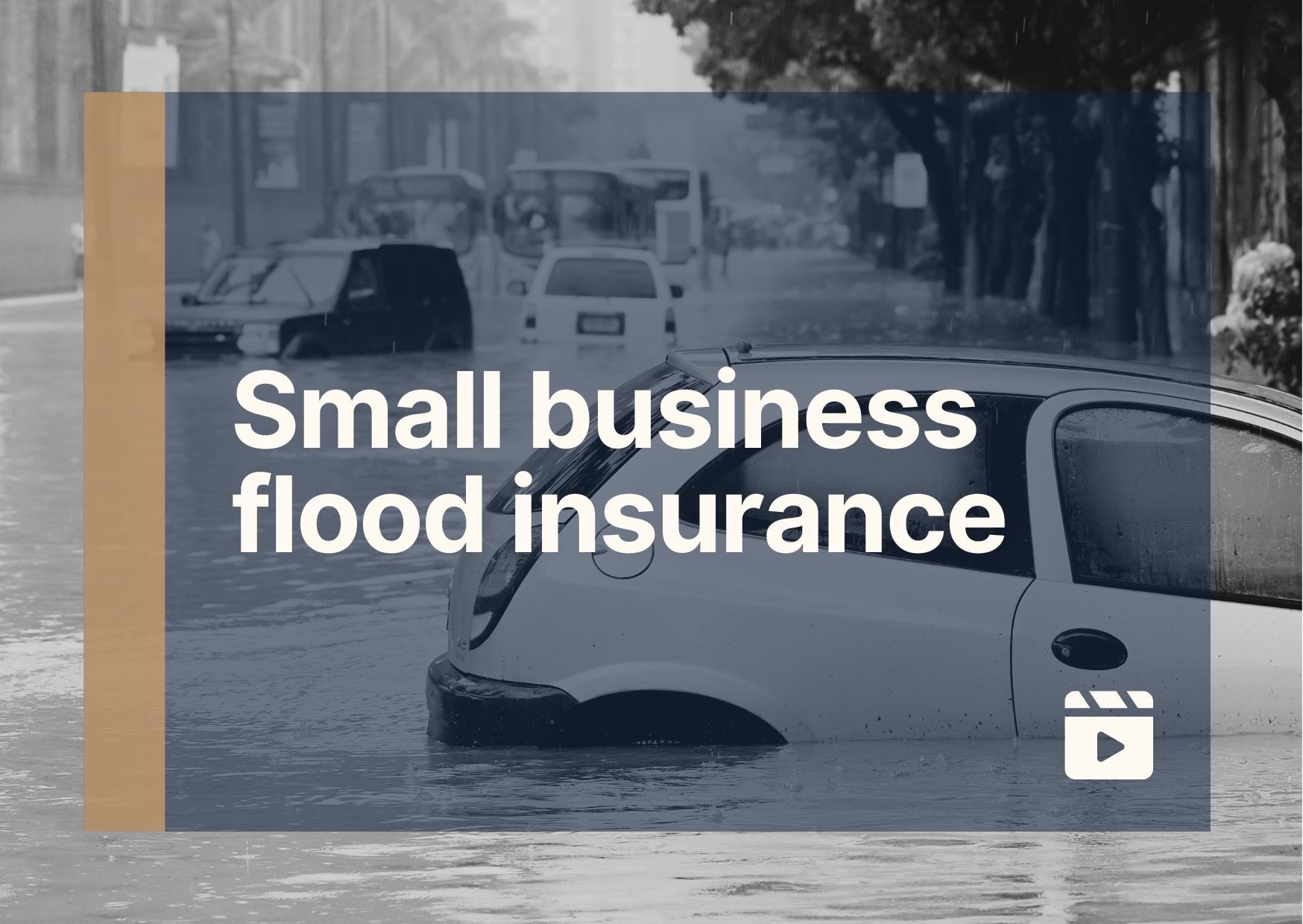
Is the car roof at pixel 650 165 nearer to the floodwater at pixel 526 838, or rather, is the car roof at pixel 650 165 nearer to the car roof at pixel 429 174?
the car roof at pixel 429 174

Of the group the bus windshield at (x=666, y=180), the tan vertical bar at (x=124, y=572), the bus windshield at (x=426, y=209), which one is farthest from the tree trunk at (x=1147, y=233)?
the bus windshield at (x=426, y=209)

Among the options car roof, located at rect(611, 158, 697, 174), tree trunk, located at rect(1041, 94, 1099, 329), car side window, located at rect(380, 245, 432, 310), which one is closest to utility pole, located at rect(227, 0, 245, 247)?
car roof, located at rect(611, 158, 697, 174)

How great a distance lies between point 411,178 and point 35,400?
3253 cm

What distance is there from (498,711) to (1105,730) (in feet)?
5.27

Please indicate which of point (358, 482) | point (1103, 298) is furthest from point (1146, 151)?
point (358, 482)

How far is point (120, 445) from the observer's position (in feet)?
61.5

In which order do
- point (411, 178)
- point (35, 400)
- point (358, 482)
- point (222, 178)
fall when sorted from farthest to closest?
point (222, 178) < point (411, 178) < point (35, 400) < point (358, 482)

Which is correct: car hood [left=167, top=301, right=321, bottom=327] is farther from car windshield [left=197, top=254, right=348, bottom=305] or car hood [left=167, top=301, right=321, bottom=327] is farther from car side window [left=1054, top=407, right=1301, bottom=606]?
car side window [left=1054, top=407, right=1301, bottom=606]

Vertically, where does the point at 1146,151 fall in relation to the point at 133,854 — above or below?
above

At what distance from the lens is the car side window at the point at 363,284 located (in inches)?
1183

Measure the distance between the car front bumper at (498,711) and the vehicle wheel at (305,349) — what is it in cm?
2288

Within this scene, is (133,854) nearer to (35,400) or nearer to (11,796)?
(11,796)

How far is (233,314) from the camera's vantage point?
2927cm

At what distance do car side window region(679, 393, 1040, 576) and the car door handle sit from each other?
0.20 metres
